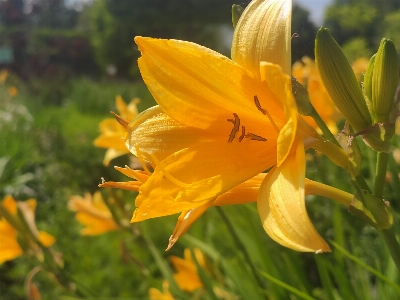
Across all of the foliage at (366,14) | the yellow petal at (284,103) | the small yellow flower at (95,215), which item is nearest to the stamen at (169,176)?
the yellow petal at (284,103)

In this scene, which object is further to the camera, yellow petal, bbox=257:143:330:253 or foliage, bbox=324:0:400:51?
foliage, bbox=324:0:400:51

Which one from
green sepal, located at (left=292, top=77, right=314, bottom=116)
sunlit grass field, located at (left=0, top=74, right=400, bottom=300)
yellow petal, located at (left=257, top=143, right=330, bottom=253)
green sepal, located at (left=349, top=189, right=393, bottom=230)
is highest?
green sepal, located at (left=292, top=77, right=314, bottom=116)

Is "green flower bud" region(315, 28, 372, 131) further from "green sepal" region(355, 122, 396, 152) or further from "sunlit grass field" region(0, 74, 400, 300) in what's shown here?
"sunlit grass field" region(0, 74, 400, 300)

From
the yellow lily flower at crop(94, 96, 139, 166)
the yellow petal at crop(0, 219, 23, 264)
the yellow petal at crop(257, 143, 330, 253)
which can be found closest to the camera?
the yellow petal at crop(257, 143, 330, 253)

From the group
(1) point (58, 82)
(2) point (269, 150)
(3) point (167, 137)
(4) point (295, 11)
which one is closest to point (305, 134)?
(2) point (269, 150)

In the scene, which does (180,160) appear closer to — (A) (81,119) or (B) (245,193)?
(B) (245,193)

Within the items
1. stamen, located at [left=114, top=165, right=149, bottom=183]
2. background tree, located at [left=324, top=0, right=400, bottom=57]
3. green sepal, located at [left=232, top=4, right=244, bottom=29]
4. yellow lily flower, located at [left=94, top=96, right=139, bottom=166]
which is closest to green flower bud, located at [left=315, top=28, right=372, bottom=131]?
green sepal, located at [left=232, top=4, right=244, bottom=29]
